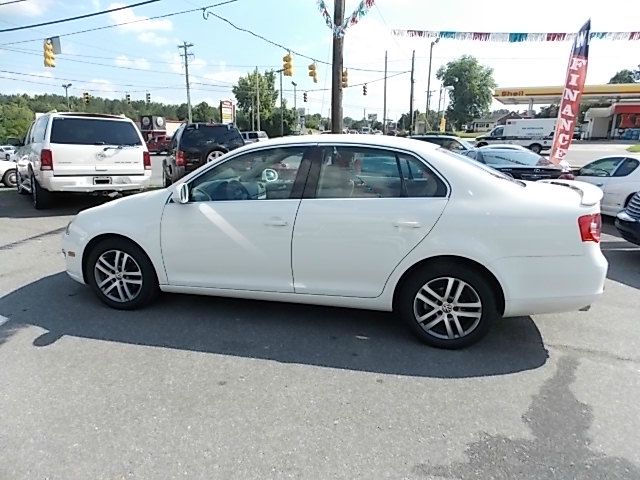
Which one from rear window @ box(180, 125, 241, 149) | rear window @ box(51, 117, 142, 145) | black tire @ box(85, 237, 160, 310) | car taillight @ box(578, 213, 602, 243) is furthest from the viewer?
rear window @ box(180, 125, 241, 149)

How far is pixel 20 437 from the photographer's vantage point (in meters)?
2.44

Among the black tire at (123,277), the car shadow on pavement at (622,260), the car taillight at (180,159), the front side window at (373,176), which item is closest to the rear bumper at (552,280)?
the front side window at (373,176)

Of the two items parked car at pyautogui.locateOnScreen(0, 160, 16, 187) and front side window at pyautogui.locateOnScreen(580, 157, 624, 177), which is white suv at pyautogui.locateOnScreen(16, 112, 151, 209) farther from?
front side window at pyautogui.locateOnScreen(580, 157, 624, 177)

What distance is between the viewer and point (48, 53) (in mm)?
17422

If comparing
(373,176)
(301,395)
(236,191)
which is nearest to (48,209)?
(236,191)

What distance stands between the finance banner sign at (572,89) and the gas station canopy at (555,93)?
37474 millimetres

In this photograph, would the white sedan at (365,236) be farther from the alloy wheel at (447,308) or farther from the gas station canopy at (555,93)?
the gas station canopy at (555,93)

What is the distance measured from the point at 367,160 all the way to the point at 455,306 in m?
1.30

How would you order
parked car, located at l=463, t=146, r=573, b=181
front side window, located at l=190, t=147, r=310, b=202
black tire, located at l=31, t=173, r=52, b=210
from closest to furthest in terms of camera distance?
front side window, located at l=190, t=147, r=310, b=202, black tire, located at l=31, t=173, r=52, b=210, parked car, located at l=463, t=146, r=573, b=181

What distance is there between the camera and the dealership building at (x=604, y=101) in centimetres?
4778

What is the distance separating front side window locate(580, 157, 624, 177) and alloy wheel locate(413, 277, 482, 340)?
6.69 m

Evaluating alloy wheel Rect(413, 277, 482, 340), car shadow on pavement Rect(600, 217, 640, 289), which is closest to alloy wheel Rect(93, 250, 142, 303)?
alloy wheel Rect(413, 277, 482, 340)

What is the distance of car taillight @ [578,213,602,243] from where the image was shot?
316 cm

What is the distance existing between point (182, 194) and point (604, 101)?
68398mm
